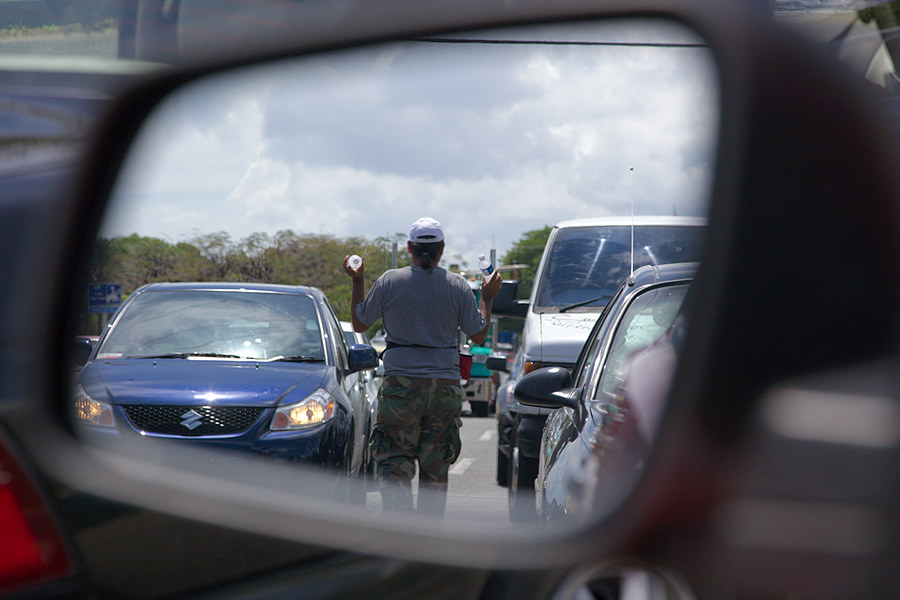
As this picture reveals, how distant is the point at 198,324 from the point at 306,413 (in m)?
0.52

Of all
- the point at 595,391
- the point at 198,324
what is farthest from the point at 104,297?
the point at 595,391

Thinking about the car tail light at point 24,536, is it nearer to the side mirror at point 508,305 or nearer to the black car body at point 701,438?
the black car body at point 701,438

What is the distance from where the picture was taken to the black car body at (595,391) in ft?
5.49

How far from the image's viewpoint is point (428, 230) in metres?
1.90

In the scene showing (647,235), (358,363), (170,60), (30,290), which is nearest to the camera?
(30,290)

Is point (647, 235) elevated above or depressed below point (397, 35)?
below

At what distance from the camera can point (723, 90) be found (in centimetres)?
115

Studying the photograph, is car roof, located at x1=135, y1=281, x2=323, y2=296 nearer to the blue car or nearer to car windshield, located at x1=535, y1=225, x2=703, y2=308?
the blue car

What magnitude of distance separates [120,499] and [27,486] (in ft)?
0.48

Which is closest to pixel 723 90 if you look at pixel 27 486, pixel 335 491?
pixel 335 491

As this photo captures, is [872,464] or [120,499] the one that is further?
[120,499]

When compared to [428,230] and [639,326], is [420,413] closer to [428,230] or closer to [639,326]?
[639,326]

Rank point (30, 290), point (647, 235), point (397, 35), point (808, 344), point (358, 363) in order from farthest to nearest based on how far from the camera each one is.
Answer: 1. point (358, 363)
2. point (647, 235)
3. point (30, 290)
4. point (397, 35)
5. point (808, 344)

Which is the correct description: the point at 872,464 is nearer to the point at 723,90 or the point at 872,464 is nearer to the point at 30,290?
the point at 723,90
